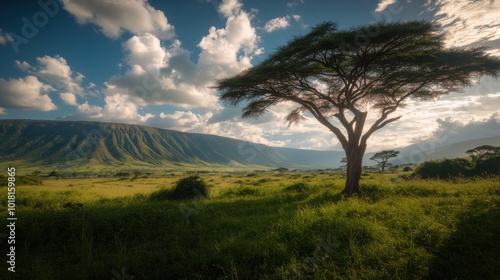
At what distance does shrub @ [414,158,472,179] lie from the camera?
26922 mm

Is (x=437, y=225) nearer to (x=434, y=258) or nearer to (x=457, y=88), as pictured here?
(x=434, y=258)

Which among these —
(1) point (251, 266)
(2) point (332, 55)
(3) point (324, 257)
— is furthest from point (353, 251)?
(2) point (332, 55)

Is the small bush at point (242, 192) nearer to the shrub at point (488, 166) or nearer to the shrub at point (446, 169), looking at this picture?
the shrub at point (446, 169)

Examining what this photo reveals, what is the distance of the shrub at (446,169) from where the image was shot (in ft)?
88.3

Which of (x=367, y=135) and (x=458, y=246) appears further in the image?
(x=367, y=135)

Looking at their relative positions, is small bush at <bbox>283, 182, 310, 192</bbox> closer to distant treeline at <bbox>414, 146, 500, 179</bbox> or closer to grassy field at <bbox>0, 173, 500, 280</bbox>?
grassy field at <bbox>0, 173, 500, 280</bbox>

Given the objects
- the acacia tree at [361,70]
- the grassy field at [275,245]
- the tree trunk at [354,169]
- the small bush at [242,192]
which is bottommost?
the small bush at [242,192]

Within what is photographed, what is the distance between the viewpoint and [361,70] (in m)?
14.2

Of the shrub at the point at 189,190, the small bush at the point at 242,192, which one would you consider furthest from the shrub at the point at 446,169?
the shrub at the point at 189,190

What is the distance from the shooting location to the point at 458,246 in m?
5.28

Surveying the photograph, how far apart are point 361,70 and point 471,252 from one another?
1161cm

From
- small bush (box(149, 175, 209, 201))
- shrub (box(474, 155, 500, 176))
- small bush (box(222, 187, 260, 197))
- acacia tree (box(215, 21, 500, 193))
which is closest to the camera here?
acacia tree (box(215, 21, 500, 193))

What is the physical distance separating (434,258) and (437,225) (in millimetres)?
1941

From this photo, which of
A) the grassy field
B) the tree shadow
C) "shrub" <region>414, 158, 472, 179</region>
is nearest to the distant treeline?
"shrub" <region>414, 158, 472, 179</region>
